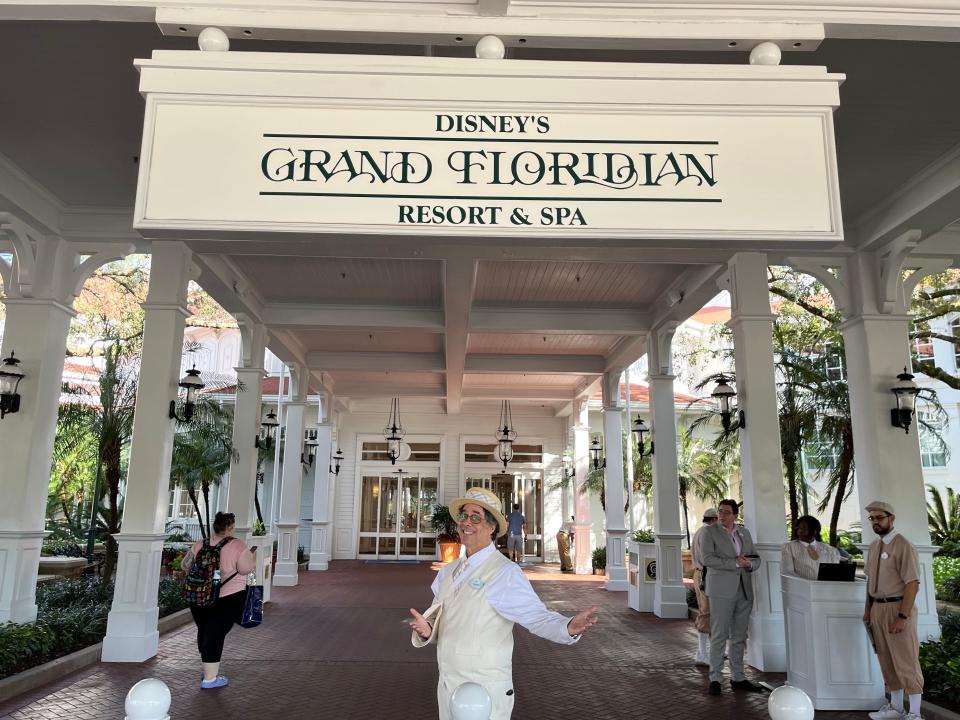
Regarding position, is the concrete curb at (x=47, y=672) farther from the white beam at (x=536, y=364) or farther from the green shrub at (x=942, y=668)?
the white beam at (x=536, y=364)

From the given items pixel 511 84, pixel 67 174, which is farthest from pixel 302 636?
pixel 511 84

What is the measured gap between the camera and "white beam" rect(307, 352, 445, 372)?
14.4 m

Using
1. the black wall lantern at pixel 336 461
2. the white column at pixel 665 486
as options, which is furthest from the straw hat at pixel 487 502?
the black wall lantern at pixel 336 461

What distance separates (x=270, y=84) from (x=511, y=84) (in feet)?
2.68

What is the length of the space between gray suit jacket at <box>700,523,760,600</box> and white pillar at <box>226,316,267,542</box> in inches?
276

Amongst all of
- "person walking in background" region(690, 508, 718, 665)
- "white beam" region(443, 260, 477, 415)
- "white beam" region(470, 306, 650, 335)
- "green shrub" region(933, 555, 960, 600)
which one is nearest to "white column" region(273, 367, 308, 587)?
"white beam" region(443, 260, 477, 415)

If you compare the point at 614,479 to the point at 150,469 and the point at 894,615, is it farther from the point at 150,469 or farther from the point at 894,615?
the point at 150,469

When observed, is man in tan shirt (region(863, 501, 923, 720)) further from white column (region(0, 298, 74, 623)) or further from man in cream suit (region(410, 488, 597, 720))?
white column (region(0, 298, 74, 623))

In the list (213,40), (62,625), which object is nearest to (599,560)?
(62,625)

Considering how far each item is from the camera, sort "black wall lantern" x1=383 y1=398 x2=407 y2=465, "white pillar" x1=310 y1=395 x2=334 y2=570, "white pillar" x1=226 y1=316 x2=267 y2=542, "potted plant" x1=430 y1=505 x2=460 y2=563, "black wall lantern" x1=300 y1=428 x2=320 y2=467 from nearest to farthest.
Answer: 1. "white pillar" x1=226 y1=316 x2=267 y2=542
2. "black wall lantern" x1=300 y1=428 x2=320 y2=467
3. "black wall lantern" x1=383 y1=398 x2=407 y2=465
4. "white pillar" x1=310 y1=395 x2=334 y2=570
5. "potted plant" x1=430 y1=505 x2=460 y2=563

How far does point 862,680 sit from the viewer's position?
5789 millimetres

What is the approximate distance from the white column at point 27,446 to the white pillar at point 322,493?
10.0 meters

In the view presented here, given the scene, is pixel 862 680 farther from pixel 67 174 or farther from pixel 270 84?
pixel 67 174

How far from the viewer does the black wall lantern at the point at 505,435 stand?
58.7 feet
